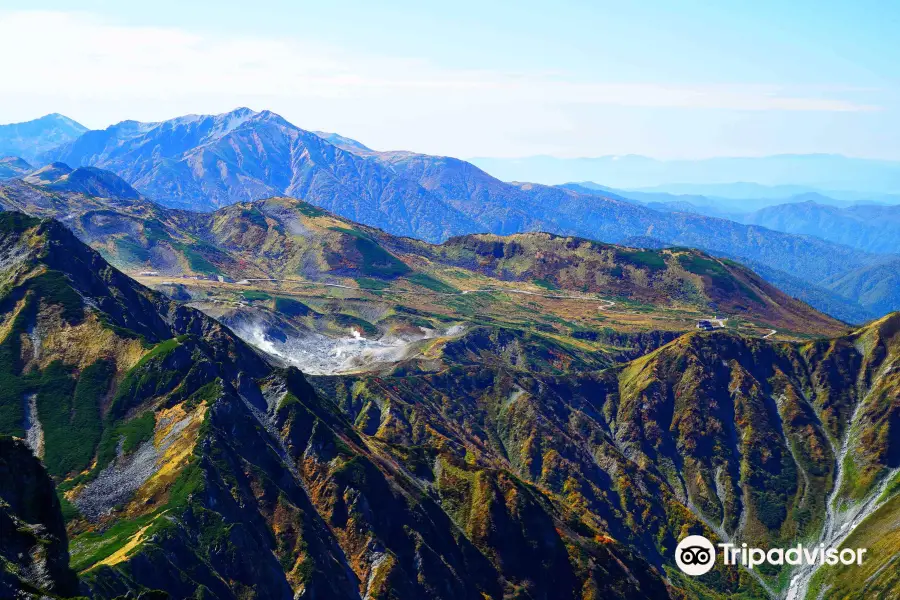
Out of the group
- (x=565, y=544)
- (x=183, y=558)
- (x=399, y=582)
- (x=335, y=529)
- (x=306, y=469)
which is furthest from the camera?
(x=565, y=544)

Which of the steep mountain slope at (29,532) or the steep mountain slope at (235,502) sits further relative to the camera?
the steep mountain slope at (235,502)

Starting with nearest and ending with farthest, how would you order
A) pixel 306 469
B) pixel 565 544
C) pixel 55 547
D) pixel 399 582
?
pixel 55 547 → pixel 399 582 → pixel 306 469 → pixel 565 544

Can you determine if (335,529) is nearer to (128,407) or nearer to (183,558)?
(183,558)

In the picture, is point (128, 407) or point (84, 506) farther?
point (128, 407)

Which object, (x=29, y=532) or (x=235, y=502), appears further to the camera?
(x=235, y=502)

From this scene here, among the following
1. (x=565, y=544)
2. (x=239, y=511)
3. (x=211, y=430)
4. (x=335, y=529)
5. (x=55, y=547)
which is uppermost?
(x=55, y=547)

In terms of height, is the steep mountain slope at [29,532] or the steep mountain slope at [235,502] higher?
the steep mountain slope at [29,532]

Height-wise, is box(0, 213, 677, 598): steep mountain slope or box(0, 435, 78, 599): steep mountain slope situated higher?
box(0, 435, 78, 599): steep mountain slope

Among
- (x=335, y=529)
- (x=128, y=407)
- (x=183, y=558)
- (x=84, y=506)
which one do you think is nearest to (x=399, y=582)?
(x=335, y=529)

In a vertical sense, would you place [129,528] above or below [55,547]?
below

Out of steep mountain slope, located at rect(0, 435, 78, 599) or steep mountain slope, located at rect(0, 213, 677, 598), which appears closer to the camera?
steep mountain slope, located at rect(0, 435, 78, 599)

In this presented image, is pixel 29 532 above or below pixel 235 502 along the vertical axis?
above
